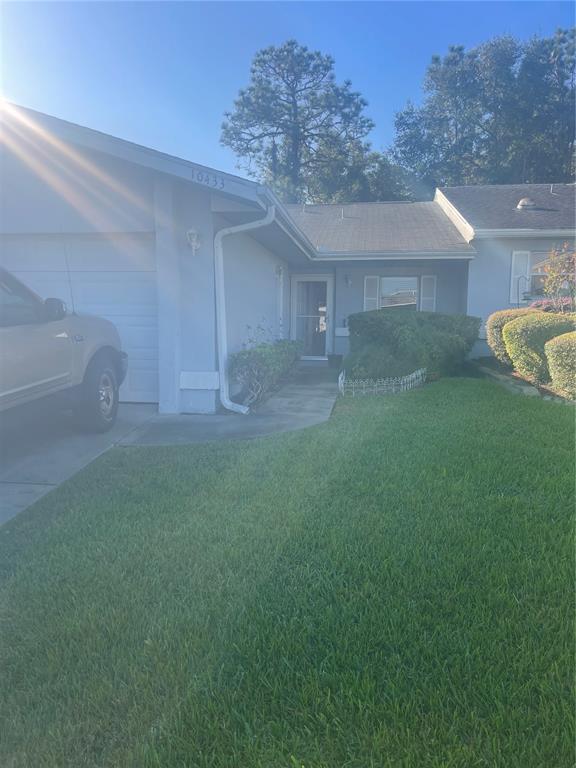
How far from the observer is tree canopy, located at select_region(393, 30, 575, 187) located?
107 ft

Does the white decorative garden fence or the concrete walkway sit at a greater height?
the white decorative garden fence

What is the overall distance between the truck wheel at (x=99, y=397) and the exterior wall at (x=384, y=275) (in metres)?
9.06

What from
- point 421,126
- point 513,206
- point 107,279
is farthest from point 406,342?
point 421,126

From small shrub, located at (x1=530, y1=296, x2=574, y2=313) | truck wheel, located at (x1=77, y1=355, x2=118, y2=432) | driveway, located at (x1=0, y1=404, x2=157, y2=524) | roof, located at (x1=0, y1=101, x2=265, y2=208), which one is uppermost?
roof, located at (x1=0, y1=101, x2=265, y2=208)

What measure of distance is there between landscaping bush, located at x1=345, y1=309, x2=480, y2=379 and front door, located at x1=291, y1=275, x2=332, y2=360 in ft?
11.0

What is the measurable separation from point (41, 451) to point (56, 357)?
1008 millimetres

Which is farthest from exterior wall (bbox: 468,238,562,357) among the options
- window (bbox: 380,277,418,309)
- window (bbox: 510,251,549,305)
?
window (bbox: 380,277,418,309)

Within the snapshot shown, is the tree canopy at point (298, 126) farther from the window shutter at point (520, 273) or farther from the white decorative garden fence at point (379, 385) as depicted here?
the white decorative garden fence at point (379, 385)

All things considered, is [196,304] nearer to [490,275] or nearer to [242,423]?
[242,423]

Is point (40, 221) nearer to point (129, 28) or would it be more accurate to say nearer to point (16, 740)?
point (129, 28)

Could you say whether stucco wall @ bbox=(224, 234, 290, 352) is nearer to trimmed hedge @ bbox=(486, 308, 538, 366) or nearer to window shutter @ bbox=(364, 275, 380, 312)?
window shutter @ bbox=(364, 275, 380, 312)

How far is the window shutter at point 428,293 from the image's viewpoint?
1508 cm

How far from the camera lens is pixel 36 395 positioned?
18.5 ft

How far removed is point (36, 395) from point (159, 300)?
94.4 inches
